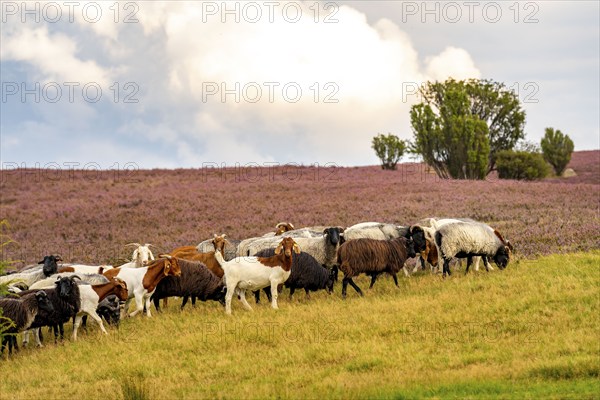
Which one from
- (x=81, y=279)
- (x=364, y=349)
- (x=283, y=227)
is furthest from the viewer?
(x=283, y=227)

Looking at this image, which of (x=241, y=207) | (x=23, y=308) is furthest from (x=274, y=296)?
(x=241, y=207)

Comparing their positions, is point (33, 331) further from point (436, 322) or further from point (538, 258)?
point (538, 258)

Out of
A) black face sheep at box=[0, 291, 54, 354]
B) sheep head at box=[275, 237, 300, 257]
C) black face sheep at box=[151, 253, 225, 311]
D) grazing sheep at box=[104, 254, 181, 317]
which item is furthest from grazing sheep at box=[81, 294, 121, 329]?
sheep head at box=[275, 237, 300, 257]

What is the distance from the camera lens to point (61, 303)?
17.9m

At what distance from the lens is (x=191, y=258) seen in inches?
858

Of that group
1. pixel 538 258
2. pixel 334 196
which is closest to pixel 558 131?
pixel 334 196

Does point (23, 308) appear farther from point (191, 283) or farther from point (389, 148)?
point (389, 148)

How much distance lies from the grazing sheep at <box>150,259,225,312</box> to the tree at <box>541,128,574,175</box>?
60258mm

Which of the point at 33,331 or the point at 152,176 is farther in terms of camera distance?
the point at 152,176

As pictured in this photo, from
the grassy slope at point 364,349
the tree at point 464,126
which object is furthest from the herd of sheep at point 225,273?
the tree at point 464,126

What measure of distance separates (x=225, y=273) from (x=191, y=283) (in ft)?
4.38

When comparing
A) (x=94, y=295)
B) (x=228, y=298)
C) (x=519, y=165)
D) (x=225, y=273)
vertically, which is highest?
(x=519, y=165)

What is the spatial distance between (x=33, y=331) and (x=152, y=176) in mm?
39428

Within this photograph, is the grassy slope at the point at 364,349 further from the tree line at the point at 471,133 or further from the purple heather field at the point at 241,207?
the tree line at the point at 471,133
